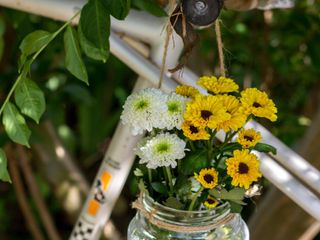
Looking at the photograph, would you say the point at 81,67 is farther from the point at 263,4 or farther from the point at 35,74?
the point at 35,74

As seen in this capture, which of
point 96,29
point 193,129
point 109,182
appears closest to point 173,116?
point 193,129

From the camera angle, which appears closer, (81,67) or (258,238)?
(81,67)

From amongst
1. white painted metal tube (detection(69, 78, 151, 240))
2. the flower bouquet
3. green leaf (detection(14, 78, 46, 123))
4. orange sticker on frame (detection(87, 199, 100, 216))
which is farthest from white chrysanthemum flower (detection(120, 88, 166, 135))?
orange sticker on frame (detection(87, 199, 100, 216))

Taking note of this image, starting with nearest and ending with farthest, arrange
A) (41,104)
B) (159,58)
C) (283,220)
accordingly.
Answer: (41,104), (159,58), (283,220)

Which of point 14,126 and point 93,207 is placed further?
point 93,207

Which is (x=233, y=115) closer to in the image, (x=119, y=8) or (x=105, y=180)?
(x=119, y=8)

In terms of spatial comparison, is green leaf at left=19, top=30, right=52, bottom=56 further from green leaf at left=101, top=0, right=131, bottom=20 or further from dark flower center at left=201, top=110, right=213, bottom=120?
dark flower center at left=201, top=110, right=213, bottom=120

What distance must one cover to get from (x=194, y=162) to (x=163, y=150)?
33 millimetres

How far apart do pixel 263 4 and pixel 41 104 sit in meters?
0.30

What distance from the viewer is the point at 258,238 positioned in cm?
127

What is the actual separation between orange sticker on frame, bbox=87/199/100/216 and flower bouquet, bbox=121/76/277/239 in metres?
0.34

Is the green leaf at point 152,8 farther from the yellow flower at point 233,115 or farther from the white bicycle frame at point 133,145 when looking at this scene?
the yellow flower at point 233,115

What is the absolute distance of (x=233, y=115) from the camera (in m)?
0.65

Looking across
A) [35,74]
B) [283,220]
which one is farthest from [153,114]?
[35,74]
